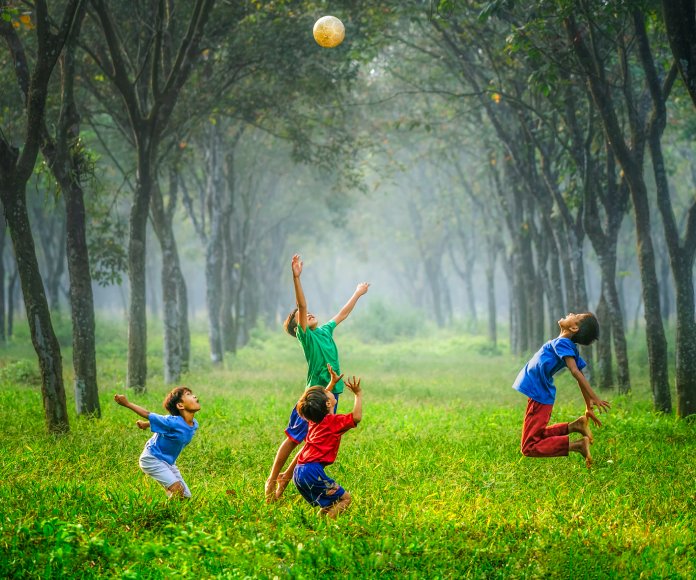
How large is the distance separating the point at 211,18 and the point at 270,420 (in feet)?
27.8

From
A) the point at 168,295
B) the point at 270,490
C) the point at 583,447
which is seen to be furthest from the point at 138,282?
the point at 583,447

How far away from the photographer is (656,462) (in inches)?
308

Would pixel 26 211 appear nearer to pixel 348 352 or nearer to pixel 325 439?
pixel 325 439

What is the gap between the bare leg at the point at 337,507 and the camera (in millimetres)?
5766

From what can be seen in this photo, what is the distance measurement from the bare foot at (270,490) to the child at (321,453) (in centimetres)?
67

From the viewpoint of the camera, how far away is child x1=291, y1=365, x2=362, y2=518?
5684mm

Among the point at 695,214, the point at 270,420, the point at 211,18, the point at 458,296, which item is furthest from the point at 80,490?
the point at 458,296

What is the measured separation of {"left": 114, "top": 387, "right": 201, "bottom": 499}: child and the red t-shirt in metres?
1.05

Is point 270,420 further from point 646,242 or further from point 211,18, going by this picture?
point 211,18

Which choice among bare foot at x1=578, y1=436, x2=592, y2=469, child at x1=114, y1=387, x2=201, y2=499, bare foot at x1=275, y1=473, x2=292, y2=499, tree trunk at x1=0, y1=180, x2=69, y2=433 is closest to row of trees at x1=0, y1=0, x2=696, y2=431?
tree trunk at x1=0, y1=180, x2=69, y2=433

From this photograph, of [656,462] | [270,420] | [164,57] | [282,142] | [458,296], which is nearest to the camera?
[656,462]

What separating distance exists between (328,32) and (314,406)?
5736mm

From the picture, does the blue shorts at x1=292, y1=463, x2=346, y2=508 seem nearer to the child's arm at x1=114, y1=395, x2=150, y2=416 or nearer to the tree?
the child's arm at x1=114, y1=395, x2=150, y2=416

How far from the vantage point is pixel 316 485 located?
5.68m
